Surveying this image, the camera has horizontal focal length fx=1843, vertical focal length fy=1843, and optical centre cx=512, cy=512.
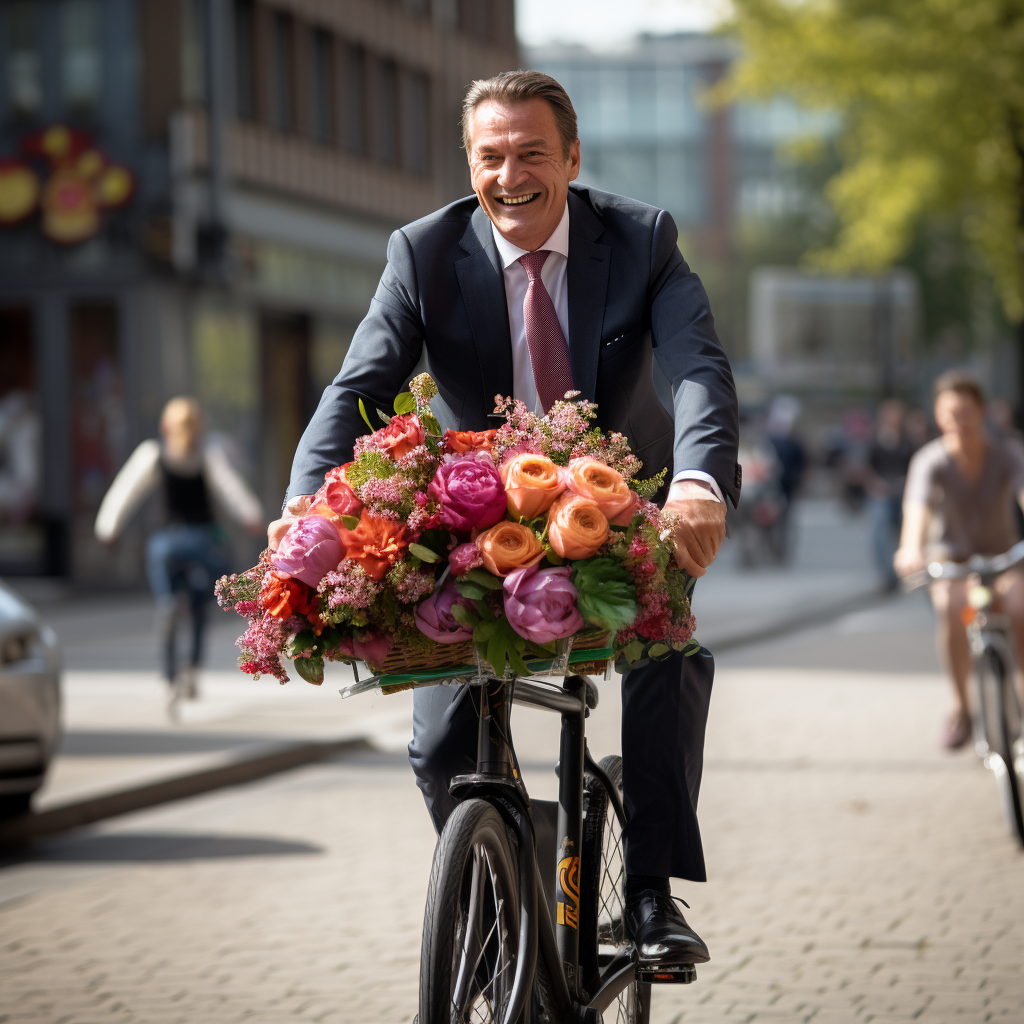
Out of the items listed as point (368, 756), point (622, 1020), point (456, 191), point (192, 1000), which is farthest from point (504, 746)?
point (456, 191)

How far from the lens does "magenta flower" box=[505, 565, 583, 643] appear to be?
293cm

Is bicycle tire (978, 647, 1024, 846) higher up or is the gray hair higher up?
the gray hair

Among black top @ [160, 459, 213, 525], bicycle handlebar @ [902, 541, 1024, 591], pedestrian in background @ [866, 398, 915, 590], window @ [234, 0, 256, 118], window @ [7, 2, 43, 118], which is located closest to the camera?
bicycle handlebar @ [902, 541, 1024, 591]

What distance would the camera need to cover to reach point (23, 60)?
844 inches

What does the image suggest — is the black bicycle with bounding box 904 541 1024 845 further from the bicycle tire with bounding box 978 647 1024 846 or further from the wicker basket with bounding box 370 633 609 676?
the wicker basket with bounding box 370 633 609 676

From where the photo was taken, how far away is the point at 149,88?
837 inches

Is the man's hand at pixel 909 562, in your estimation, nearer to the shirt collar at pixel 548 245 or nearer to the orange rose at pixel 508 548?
the shirt collar at pixel 548 245

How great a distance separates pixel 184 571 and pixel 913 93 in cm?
1814

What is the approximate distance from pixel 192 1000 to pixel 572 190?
8.39 ft

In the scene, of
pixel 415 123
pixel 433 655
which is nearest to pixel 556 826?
pixel 433 655

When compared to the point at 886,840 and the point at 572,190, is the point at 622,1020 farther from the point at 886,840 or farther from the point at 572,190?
the point at 886,840

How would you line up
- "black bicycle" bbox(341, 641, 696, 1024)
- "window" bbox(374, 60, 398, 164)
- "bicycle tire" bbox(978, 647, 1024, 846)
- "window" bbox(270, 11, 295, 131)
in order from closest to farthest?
1. "black bicycle" bbox(341, 641, 696, 1024)
2. "bicycle tire" bbox(978, 647, 1024, 846)
3. "window" bbox(270, 11, 295, 131)
4. "window" bbox(374, 60, 398, 164)

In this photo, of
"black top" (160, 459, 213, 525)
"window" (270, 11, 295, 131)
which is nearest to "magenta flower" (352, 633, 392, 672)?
"black top" (160, 459, 213, 525)

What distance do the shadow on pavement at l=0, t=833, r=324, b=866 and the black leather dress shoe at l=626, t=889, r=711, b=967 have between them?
11.8ft
